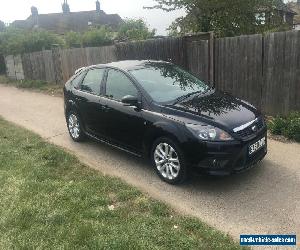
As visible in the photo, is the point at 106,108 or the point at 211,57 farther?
the point at 211,57

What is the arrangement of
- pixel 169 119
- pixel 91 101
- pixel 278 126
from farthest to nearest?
pixel 278 126
pixel 91 101
pixel 169 119

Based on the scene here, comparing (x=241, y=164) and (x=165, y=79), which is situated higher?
(x=165, y=79)

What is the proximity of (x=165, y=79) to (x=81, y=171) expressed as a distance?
207 cm

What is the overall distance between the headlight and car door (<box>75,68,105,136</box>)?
2.15 meters

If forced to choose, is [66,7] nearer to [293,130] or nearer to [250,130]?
[293,130]

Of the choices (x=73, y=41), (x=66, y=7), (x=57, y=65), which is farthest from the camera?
(x=66, y=7)

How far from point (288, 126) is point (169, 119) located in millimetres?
3145

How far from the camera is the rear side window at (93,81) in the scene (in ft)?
22.1

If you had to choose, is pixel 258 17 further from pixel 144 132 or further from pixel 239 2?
pixel 144 132

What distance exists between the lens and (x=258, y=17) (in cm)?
1191

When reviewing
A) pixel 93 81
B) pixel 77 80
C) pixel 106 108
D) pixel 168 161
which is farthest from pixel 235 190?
pixel 77 80

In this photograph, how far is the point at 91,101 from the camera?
22.2 ft

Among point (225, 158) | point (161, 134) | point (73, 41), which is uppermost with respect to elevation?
point (73, 41)

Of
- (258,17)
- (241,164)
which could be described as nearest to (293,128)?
(241,164)
